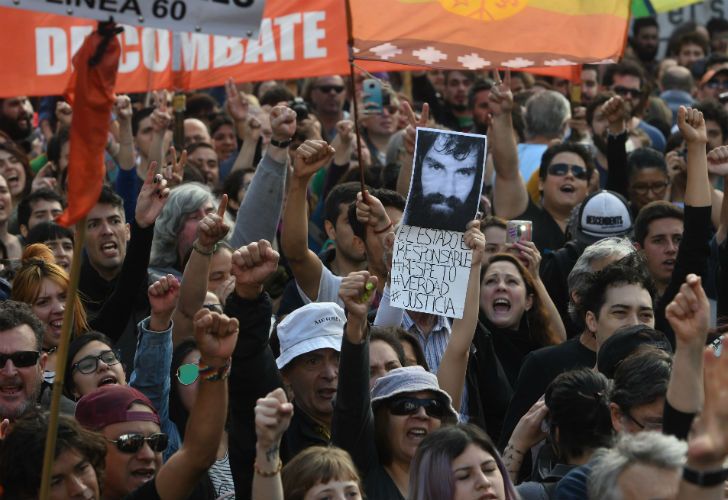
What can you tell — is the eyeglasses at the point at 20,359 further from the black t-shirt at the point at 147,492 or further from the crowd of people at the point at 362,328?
the black t-shirt at the point at 147,492

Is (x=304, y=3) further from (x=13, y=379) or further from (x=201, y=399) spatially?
(x=201, y=399)

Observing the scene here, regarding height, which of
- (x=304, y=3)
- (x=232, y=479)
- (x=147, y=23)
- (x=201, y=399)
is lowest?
(x=232, y=479)

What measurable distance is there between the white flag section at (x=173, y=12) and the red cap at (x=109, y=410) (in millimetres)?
1328

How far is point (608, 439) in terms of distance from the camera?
531cm

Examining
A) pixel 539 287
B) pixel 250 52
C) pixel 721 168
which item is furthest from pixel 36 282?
pixel 250 52

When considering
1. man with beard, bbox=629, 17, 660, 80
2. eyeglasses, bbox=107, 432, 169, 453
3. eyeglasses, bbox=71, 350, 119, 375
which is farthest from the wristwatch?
man with beard, bbox=629, 17, 660, 80

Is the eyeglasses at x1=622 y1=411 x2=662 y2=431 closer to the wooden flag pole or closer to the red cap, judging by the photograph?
the red cap

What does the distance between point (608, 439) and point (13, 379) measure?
2167 mm

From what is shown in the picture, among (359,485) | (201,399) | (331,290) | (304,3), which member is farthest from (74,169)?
(304,3)

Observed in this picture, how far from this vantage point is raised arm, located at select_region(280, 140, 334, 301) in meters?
6.70

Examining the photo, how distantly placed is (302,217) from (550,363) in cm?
126

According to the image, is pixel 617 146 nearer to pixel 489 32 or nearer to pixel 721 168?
pixel 721 168

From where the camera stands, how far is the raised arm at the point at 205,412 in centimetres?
475

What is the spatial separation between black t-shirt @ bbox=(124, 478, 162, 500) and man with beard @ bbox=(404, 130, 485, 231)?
1942 mm
